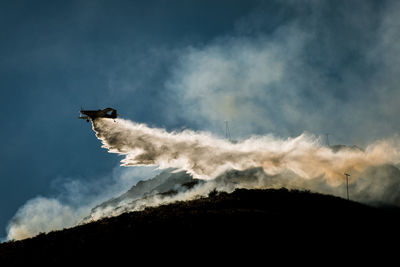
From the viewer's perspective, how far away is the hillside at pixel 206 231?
2545 centimetres

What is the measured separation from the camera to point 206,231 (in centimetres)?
2689

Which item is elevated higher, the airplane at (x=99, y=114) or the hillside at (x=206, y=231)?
the airplane at (x=99, y=114)

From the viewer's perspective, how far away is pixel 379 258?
25000 millimetres

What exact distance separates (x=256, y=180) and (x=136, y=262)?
101 meters

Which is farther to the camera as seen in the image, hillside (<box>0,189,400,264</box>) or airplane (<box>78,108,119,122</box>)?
airplane (<box>78,108,119,122</box>)

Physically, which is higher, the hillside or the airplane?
the airplane

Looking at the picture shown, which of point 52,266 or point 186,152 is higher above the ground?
point 186,152

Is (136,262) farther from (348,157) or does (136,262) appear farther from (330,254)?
(348,157)

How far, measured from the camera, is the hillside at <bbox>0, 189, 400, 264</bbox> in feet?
83.5

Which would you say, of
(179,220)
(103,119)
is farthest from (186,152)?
(179,220)

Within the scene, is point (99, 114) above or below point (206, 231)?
above

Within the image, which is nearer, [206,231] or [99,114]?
[206,231]

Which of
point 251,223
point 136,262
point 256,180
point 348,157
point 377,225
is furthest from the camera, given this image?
point 256,180

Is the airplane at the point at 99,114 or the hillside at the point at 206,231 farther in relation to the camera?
the airplane at the point at 99,114
